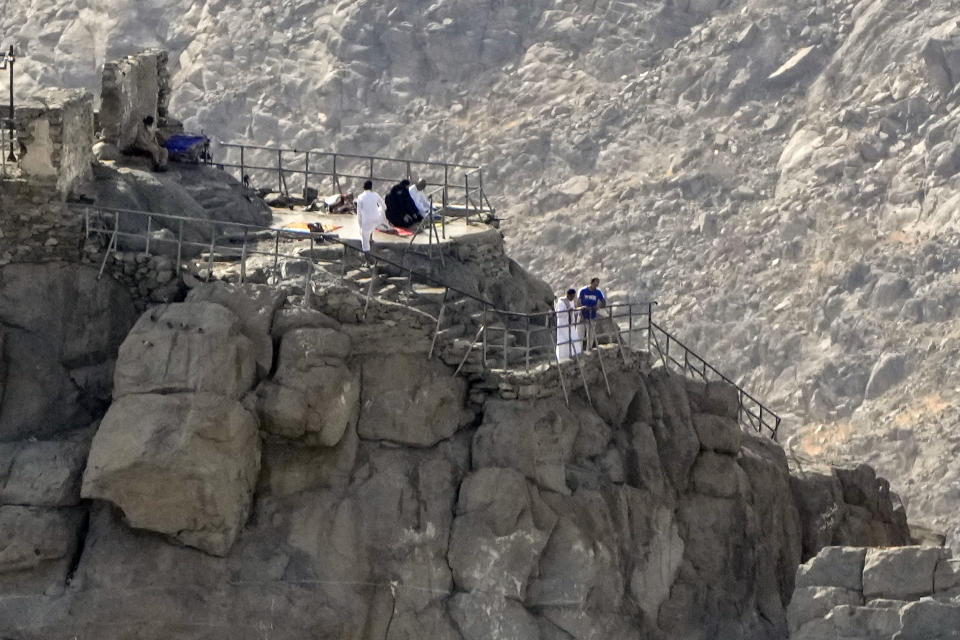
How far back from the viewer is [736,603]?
3991 cm

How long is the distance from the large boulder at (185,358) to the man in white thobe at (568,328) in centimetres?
510

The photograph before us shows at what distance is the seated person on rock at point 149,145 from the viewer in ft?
136

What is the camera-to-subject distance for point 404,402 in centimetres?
3747

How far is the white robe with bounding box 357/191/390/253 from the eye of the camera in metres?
39.5

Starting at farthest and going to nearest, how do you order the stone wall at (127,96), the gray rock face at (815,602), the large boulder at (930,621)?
the stone wall at (127,96), the gray rock face at (815,602), the large boulder at (930,621)

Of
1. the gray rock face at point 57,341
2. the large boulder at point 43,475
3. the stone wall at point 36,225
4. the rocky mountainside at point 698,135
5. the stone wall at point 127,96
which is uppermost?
the rocky mountainside at point 698,135

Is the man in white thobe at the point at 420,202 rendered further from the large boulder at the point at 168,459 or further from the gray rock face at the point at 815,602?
the gray rock face at the point at 815,602

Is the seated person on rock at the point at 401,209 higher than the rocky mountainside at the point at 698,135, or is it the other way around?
the rocky mountainside at the point at 698,135

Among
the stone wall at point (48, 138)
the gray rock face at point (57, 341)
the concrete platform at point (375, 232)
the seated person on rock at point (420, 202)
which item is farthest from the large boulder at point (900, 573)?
the stone wall at point (48, 138)

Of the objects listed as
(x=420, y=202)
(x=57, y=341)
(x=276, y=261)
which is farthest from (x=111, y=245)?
(x=420, y=202)

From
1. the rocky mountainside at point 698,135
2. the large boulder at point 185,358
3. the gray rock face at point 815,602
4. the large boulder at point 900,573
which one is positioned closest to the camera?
the large boulder at point 900,573

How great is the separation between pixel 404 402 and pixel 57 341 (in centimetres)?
490

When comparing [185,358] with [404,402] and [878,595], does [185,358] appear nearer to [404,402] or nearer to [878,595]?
[404,402]

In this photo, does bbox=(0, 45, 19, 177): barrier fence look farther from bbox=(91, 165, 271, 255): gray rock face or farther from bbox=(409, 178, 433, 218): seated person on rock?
bbox=(409, 178, 433, 218): seated person on rock
